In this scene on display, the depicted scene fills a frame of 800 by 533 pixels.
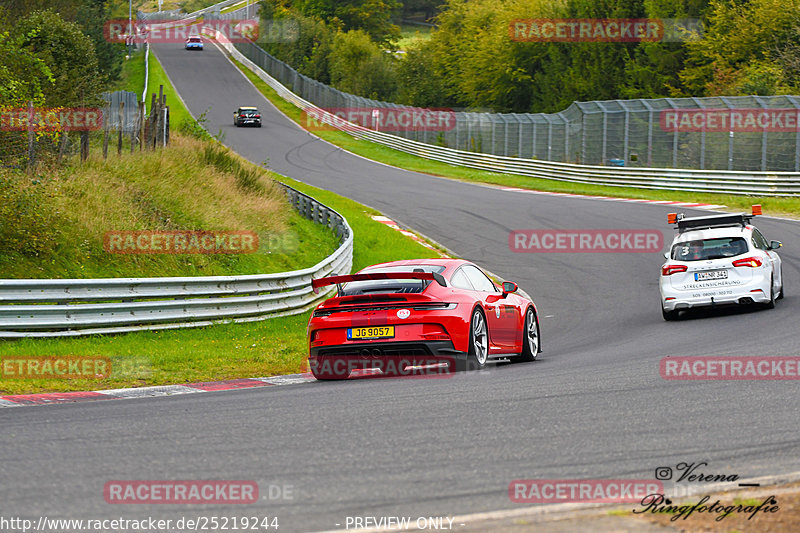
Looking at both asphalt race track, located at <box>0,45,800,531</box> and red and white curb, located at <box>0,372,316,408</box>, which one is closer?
asphalt race track, located at <box>0,45,800,531</box>

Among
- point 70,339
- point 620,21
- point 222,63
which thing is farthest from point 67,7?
point 70,339

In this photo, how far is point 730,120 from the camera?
35.0m

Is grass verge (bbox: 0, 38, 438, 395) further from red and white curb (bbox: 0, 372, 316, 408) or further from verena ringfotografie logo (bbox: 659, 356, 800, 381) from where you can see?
verena ringfotografie logo (bbox: 659, 356, 800, 381)

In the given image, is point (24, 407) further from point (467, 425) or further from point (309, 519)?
point (309, 519)

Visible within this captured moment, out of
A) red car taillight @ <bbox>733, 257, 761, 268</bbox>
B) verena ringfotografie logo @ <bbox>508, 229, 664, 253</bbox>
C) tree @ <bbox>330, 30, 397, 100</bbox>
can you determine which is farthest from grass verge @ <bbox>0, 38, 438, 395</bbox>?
tree @ <bbox>330, 30, 397, 100</bbox>

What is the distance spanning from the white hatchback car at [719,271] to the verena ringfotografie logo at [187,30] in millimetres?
87765

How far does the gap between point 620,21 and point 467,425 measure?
59518 millimetres

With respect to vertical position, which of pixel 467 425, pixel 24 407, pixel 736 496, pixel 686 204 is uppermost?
pixel 736 496

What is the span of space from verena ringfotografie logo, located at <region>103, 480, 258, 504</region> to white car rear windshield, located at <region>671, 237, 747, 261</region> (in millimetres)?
12418

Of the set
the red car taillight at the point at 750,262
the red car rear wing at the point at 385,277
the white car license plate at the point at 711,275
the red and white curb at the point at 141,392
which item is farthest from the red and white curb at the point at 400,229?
the red and white curb at the point at 141,392

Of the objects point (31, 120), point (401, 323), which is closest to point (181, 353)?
point (401, 323)

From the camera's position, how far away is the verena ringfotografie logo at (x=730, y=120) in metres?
33.4

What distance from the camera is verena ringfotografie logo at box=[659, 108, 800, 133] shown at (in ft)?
110

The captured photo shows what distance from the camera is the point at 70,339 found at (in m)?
14.5
